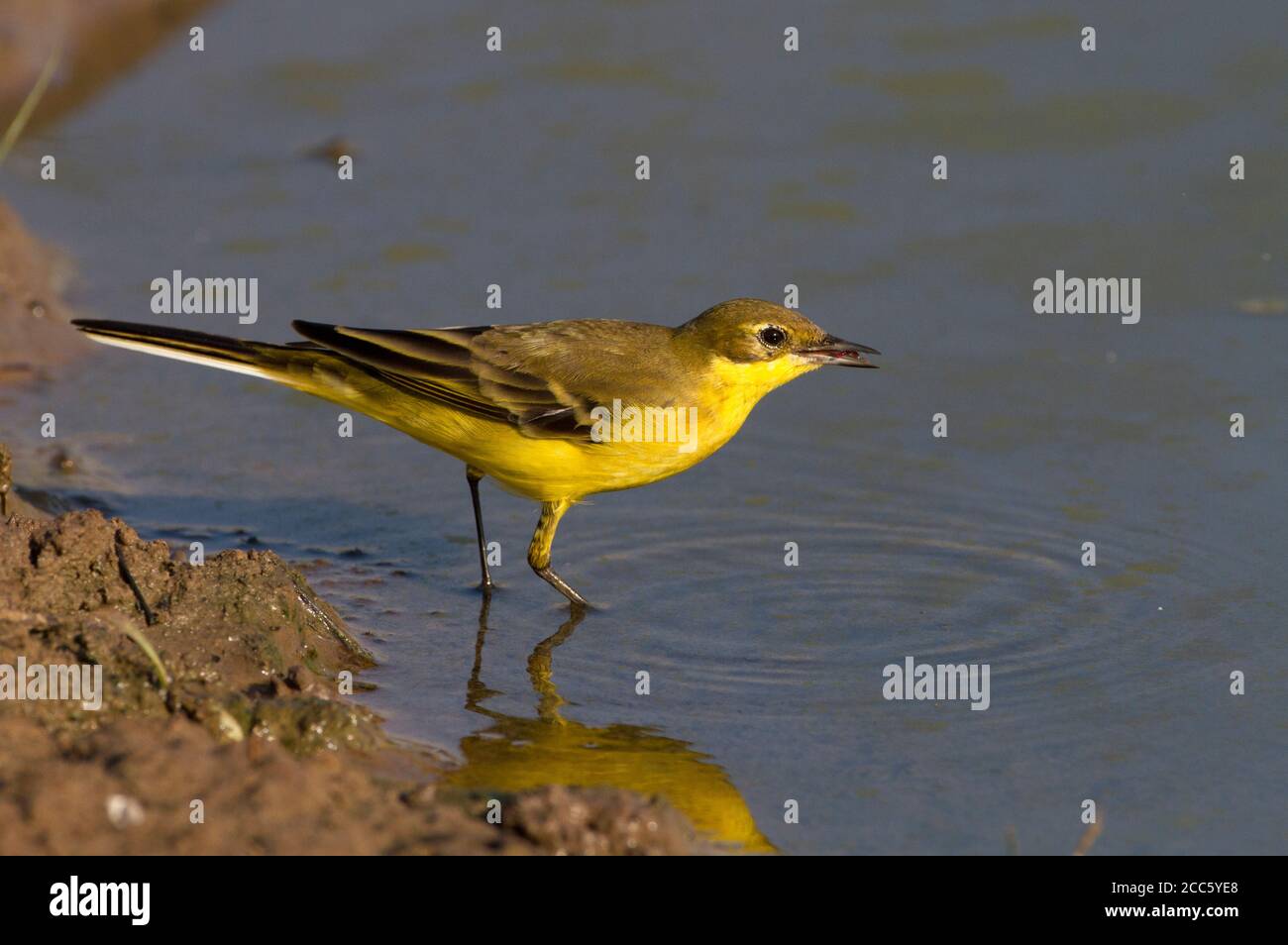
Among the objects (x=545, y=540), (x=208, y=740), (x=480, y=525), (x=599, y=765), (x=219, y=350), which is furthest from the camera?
(x=480, y=525)

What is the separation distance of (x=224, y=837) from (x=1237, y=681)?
14.6 feet

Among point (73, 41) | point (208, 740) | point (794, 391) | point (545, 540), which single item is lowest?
point (208, 740)

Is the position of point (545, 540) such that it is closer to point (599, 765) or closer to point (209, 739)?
point (599, 765)

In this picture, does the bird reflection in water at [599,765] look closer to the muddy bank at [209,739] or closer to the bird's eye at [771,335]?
the muddy bank at [209,739]

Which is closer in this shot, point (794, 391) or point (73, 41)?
Result: point (794, 391)

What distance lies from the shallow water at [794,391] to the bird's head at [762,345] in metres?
1.00

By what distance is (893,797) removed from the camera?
6.59 meters

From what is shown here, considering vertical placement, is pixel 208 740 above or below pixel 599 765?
above

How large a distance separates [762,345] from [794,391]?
250 centimetres

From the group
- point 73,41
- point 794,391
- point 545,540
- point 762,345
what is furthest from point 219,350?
point 73,41

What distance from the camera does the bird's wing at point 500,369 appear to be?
8648mm

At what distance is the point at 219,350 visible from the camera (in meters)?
8.64
